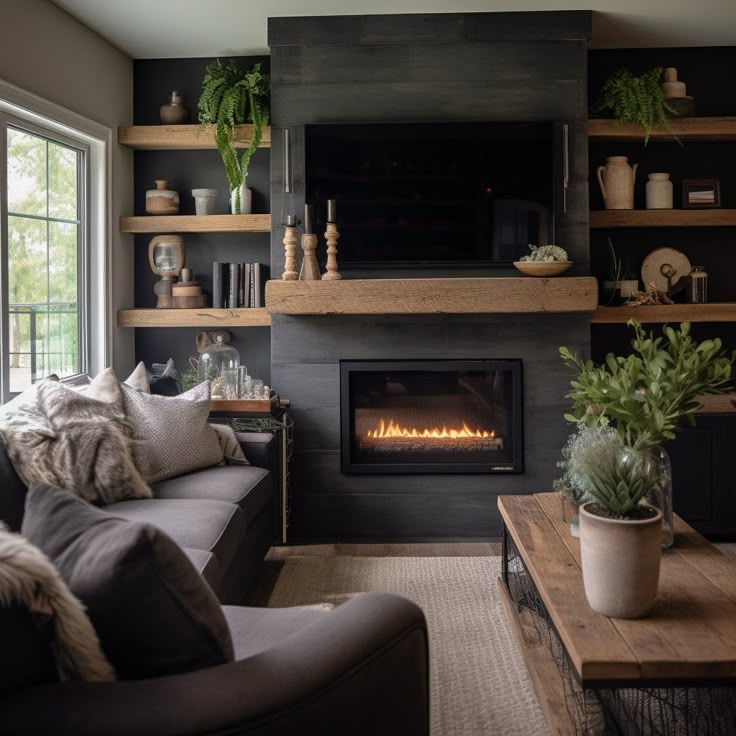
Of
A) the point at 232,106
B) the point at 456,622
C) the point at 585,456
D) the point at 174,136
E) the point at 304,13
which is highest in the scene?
the point at 304,13

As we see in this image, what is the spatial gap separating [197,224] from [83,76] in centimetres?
92

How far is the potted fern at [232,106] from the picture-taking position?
4.41 m

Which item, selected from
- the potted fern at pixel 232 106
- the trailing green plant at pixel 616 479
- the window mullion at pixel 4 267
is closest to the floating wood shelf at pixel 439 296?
the potted fern at pixel 232 106

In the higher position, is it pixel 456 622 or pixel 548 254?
pixel 548 254

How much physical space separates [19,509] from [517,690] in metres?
1.64

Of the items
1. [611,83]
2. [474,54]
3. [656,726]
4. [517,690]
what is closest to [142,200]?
[474,54]

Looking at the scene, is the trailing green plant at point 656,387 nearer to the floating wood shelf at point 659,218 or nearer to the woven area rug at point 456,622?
the woven area rug at point 456,622

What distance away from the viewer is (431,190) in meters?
4.27

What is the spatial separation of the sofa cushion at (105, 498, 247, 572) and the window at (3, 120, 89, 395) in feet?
3.83

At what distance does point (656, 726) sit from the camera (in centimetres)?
230

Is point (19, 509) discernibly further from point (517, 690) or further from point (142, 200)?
point (142, 200)

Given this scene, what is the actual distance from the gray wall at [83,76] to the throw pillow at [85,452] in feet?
4.81

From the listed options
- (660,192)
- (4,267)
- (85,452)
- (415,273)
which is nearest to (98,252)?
(4,267)

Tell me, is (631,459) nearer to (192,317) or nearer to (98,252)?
(192,317)
